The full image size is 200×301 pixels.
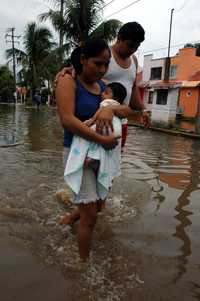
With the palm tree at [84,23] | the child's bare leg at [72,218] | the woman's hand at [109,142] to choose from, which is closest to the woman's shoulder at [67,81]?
the woman's hand at [109,142]

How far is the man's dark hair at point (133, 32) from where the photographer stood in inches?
123

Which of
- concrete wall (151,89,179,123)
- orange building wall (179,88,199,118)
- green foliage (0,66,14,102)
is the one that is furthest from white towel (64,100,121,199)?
green foliage (0,66,14,102)

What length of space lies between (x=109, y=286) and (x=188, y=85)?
27548mm

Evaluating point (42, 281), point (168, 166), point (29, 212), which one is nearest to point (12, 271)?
point (42, 281)

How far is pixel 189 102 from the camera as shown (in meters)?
28.8

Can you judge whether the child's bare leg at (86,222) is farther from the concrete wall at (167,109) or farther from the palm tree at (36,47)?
the palm tree at (36,47)

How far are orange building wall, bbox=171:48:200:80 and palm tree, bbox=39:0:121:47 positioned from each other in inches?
587

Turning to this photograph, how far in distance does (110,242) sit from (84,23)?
1494cm

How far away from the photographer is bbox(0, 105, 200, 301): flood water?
2612 millimetres

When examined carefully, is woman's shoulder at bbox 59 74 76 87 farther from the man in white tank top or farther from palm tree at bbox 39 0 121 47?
palm tree at bbox 39 0 121 47

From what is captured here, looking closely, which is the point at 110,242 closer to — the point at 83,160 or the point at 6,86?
the point at 83,160

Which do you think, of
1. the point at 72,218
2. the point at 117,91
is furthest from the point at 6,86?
the point at 117,91

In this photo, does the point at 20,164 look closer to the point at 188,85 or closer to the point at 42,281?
the point at 42,281

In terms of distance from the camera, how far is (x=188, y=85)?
2852cm
